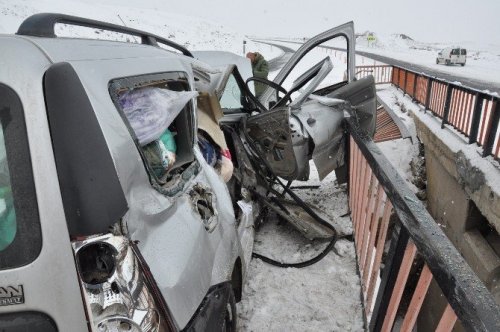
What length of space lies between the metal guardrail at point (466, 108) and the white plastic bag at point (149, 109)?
16.3ft

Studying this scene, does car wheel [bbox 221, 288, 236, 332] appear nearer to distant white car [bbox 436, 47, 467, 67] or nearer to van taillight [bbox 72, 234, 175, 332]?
van taillight [bbox 72, 234, 175, 332]

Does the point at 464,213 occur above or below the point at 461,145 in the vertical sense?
below

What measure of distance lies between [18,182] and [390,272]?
66.3 inches

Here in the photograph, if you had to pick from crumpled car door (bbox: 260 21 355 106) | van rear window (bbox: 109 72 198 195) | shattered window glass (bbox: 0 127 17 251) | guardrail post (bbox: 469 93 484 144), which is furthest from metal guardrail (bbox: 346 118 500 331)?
guardrail post (bbox: 469 93 484 144)

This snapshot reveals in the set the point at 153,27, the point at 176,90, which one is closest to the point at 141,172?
the point at 176,90

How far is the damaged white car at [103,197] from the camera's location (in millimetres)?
1117

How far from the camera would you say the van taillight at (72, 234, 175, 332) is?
118 cm

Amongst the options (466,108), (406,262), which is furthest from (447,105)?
(406,262)

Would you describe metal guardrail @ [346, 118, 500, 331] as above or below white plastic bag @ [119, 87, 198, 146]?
below

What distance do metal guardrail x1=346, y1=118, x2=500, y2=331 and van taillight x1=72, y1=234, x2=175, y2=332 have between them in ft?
3.36

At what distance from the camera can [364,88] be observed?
4.74 metres

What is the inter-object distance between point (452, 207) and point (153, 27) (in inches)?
1621

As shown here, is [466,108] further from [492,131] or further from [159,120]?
[159,120]

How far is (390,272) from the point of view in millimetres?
1922
